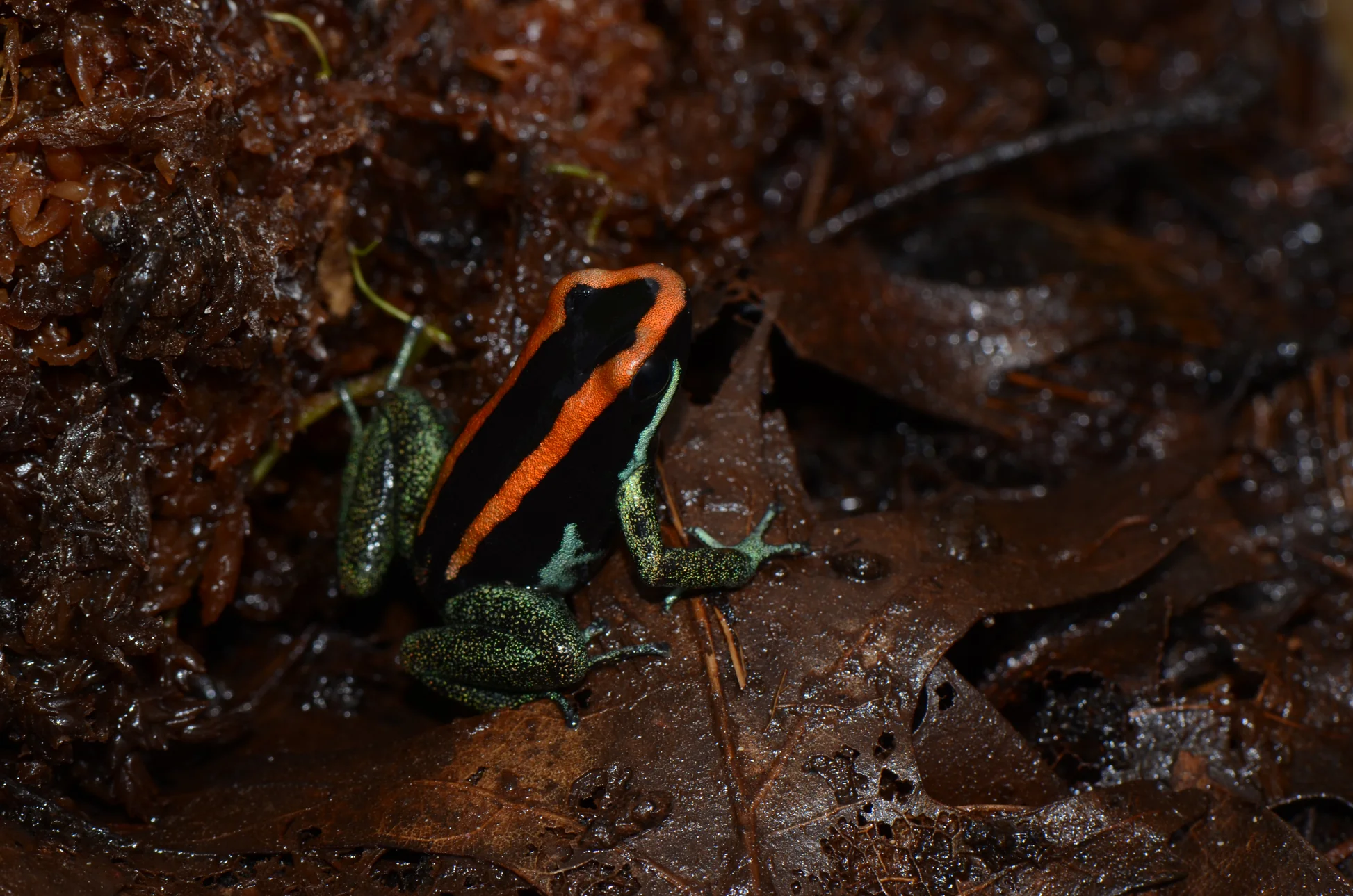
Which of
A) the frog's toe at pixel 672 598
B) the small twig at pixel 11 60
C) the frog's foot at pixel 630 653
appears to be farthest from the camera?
the frog's toe at pixel 672 598

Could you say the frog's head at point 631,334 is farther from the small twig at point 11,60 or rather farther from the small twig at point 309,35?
the small twig at point 11,60

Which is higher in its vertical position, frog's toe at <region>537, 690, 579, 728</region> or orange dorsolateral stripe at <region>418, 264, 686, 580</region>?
orange dorsolateral stripe at <region>418, 264, 686, 580</region>

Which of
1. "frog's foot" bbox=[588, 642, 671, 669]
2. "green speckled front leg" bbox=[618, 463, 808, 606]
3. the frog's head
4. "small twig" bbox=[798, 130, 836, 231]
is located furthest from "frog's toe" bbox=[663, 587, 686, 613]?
"small twig" bbox=[798, 130, 836, 231]

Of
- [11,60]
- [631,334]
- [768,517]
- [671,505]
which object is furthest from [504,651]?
[11,60]

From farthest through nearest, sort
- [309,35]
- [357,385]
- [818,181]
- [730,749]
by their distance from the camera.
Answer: [818,181] → [357,385] → [309,35] → [730,749]

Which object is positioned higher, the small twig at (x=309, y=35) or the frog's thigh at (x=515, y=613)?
the small twig at (x=309, y=35)

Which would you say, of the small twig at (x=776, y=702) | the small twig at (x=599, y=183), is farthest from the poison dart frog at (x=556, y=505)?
the small twig at (x=599, y=183)

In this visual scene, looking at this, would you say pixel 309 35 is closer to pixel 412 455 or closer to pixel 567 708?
pixel 412 455

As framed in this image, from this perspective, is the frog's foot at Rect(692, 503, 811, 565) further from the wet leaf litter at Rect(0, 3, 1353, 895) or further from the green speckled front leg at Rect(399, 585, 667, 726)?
the green speckled front leg at Rect(399, 585, 667, 726)
